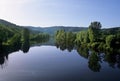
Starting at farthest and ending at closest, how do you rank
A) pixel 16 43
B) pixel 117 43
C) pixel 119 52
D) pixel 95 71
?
pixel 16 43 → pixel 117 43 → pixel 119 52 → pixel 95 71

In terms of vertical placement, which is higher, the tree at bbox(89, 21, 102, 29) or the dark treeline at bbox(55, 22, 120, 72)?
the tree at bbox(89, 21, 102, 29)

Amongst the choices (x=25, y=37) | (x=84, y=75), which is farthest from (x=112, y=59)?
(x=25, y=37)

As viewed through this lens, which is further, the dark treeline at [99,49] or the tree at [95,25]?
the tree at [95,25]

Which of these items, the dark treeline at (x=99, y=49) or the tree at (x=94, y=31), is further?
the tree at (x=94, y=31)

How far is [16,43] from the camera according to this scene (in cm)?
13150

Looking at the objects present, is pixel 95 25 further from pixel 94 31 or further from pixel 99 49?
pixel 99 49

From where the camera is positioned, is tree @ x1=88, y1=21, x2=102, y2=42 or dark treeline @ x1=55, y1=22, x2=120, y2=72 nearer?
dark treeline @ x1=55, y1=22, x2=120, y2=72

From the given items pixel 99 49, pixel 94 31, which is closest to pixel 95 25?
pixel 94 31

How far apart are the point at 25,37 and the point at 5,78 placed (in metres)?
125

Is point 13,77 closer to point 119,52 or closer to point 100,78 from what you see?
point 100,78

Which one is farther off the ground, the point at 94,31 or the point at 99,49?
the point at 94,31

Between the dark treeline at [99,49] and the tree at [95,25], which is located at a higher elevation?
the tree at [95,25]

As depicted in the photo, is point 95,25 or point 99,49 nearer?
point 99,49

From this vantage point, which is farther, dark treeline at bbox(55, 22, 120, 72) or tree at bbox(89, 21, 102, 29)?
tree at bbox(89, 21, 102, 29)
